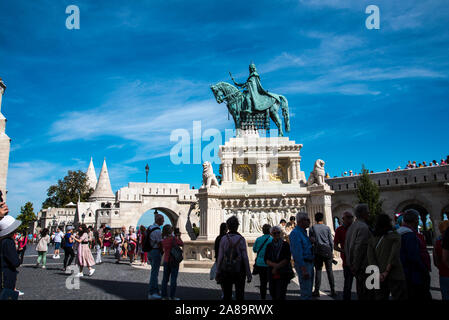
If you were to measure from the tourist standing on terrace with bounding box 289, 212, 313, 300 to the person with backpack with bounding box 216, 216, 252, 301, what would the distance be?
31.9 inches

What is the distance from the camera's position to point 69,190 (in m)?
57.7

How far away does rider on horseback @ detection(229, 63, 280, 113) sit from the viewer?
19.1 meters

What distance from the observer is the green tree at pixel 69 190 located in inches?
2266

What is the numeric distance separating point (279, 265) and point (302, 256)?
395mm

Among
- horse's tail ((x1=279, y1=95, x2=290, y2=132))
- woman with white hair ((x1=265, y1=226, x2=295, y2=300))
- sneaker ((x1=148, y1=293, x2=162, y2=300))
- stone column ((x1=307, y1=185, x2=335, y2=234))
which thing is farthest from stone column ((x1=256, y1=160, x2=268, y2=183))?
woman with white hair ((x1=265, y1=226, x2=295, y2=300))

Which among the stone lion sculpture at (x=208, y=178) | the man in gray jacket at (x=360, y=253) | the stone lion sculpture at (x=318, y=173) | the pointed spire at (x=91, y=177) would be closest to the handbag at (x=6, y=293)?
the man in gray jacket at (x=360, y=253)

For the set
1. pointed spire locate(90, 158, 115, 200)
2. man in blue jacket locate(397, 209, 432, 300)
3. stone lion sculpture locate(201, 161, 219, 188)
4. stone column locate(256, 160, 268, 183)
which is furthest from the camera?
pointed spire locate(90, 158, 115, 200)

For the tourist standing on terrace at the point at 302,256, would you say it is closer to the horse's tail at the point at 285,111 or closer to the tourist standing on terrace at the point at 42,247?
the tourist standing on terrace at the point at 42,247

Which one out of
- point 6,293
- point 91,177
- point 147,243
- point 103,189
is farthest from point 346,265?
point 91,177

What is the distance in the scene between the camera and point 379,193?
3353 centimetres

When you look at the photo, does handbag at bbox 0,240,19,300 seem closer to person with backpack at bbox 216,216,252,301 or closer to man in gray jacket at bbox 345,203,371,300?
person with backpack at bbox 216,216,252,301
